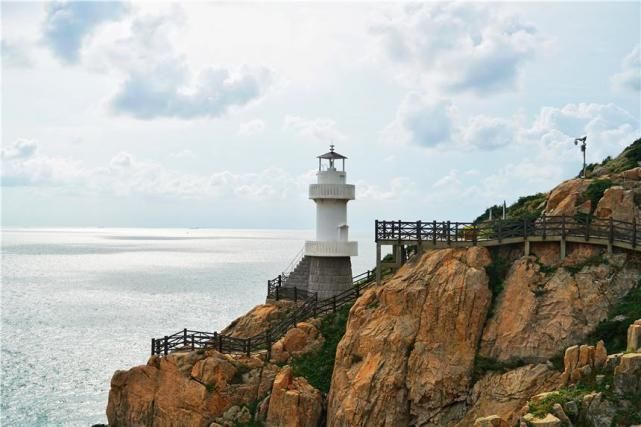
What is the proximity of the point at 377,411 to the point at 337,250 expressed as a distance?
11051mm

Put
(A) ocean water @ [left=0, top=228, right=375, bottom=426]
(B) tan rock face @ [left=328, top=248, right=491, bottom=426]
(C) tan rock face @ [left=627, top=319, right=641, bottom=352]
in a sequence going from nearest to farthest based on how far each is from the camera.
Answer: (C) tan rock face @ [left=627, top=319, right=641, bottom=352]
(B) tan rock face @ [left=328, top=248, right=491, bottom=426]
(A) ocean water @ [left=0, top=228, right=375, bottom=426]

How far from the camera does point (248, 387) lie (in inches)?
1137

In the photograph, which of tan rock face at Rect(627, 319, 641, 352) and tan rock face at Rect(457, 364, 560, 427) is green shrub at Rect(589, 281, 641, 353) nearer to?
tan rock face at Rect(627, 319, 641, 352)

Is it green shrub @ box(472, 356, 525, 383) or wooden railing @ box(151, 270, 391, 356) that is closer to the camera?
green shrub @ box(472, 356, 525, 383)

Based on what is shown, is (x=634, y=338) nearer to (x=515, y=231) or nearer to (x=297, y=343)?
(x=515, y=231)

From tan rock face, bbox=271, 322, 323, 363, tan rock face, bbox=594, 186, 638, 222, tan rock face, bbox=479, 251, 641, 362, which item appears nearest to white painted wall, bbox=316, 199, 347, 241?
tan rock face, bbox=271, 322, 323, 363

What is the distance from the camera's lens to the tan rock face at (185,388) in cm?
2844

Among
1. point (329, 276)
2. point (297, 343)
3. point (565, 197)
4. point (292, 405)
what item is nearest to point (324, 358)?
point (297, 343)

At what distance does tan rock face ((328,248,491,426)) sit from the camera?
26156 mm

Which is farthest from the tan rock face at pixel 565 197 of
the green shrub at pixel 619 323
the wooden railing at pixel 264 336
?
the wooden railing at pixel 264 336

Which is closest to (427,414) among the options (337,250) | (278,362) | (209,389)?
(278,362)

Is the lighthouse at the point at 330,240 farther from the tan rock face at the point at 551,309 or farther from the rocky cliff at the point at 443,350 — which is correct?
the tan rock face at the point at 551,309

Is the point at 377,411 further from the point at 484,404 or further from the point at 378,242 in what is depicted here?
the point at 378,242

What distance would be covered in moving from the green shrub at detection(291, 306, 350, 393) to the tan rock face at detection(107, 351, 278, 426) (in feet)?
4.23
